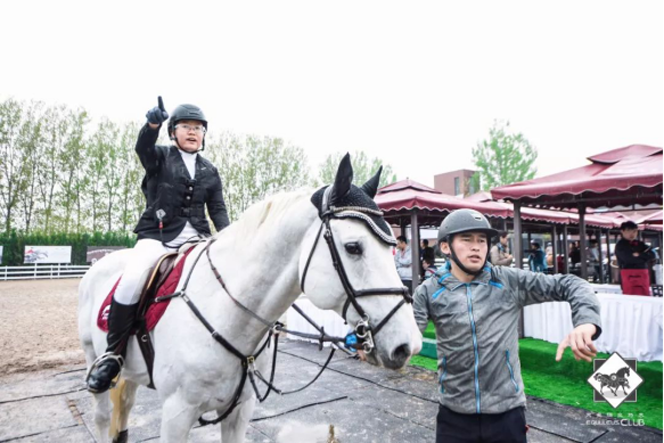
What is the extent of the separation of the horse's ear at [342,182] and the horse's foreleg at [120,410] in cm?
250

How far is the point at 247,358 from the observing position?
6.17ft

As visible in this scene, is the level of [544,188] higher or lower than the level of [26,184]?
lower

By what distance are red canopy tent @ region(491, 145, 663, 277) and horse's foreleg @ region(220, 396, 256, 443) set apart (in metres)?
5.27

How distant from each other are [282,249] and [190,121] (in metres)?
1.38

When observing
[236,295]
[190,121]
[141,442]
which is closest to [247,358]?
[236,295]

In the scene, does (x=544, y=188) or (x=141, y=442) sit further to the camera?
(x=544, y=188)

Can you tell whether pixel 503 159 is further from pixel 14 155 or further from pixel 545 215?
pixel 14 155

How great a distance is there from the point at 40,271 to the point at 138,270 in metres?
24.5

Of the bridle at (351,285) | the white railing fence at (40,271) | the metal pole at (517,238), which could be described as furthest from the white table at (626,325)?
the white railing fence at (40,271)

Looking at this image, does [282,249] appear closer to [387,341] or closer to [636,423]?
[387,341]

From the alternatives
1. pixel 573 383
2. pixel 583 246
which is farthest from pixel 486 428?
pixel 583 246

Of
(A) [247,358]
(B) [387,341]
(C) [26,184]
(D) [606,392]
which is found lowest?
(D) [606,392]

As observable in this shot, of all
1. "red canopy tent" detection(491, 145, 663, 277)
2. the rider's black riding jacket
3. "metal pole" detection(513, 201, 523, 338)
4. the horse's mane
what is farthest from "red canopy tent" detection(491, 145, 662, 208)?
the rider's black riding jacket

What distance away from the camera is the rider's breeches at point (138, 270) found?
6.71ft
